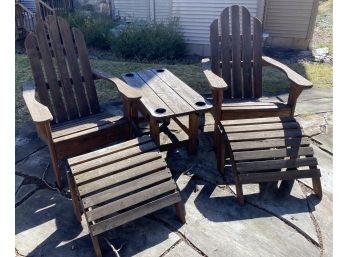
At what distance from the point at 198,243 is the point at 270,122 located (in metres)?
1.19

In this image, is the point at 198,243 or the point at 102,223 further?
the point at 198,243

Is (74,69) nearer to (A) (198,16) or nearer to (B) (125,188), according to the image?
(B) (125,188)

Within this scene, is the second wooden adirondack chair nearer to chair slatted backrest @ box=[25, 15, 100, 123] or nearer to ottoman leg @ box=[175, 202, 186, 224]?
chair slatted backrest @ box=[25, 15, 100, 123]

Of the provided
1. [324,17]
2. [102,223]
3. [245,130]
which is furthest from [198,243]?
[324,17]

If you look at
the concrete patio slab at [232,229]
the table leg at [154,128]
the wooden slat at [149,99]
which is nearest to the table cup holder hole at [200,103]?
→ the wooden slat at [149,99]

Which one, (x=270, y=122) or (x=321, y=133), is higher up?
(x=270, y=122)

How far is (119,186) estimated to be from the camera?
2.06m

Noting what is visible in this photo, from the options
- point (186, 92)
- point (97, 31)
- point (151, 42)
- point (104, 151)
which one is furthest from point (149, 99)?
point (97, 31)

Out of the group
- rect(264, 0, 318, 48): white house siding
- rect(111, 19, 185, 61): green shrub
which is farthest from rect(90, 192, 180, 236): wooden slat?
rect(264, 0, 318, 48): white house siding

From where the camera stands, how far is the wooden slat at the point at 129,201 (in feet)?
6.35

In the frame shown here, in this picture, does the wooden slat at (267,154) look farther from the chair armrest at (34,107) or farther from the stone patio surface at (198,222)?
the chair armrest at (34,107)

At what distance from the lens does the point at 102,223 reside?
6.36ft

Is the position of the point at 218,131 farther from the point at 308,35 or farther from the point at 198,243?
the point at 308,35

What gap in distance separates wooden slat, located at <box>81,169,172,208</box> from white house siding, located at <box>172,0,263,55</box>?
454 centimetres
